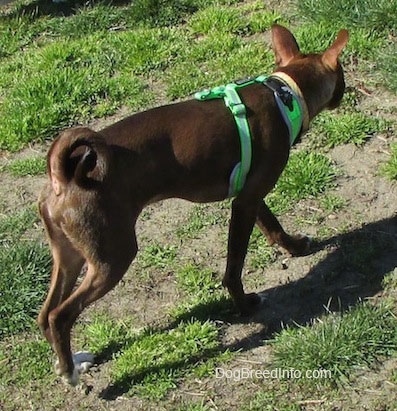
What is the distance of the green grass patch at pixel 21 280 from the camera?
4.86m

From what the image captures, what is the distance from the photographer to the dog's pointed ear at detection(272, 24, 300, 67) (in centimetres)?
487

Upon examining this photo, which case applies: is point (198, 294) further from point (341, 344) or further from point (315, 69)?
point (315, 69)

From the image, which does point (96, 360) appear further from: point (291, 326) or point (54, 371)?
point (291, 326)

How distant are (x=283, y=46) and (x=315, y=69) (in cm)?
30

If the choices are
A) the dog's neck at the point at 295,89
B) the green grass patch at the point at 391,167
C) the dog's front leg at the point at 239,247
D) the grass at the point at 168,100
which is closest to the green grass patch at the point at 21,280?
the grass at the point at 168,100

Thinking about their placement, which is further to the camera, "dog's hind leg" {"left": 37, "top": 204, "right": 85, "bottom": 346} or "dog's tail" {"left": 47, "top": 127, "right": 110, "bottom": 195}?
"dog's hind leg" {"left": 37, "top": 204, "right": 85, "bottom": 346}

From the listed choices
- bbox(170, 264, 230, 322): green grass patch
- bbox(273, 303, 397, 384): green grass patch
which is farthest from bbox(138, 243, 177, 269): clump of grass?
bbox(273, 303, 397, 384): green grass patch

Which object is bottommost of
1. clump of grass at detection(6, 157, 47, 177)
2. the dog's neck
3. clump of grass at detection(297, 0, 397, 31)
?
clump of grass at detection(6, 157, 47, 177)

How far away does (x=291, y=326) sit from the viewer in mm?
4602

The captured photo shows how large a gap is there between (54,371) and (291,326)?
4.06ft

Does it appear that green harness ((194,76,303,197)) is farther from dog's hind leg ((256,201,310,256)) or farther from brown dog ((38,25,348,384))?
dog's hind leg ((256,201,310,256))

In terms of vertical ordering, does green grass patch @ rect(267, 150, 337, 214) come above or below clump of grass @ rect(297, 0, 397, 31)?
below

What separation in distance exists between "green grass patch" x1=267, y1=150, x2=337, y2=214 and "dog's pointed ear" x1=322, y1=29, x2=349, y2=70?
3.14 ft

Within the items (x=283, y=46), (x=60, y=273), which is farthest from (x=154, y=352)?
(x=283, y=46)
